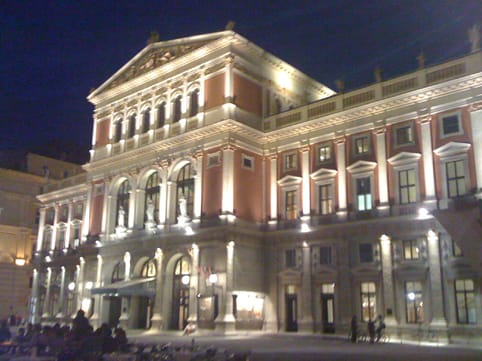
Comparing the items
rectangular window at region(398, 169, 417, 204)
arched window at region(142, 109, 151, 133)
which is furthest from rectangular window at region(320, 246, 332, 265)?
arched window at region(142, 109, 151, 133)

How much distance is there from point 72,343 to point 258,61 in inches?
1149

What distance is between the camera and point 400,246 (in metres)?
32.4

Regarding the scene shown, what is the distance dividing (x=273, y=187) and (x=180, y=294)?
10.1 meters

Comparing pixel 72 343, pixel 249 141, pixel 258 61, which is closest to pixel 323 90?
pixel 258 61

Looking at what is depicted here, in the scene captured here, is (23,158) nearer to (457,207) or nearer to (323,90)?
(323,90)

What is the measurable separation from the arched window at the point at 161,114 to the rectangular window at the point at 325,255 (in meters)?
16.7

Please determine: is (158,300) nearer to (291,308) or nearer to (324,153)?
(291,308)

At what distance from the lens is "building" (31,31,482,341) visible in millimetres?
31406

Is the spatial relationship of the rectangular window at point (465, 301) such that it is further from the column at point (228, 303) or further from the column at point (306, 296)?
the column at point (228, 303)

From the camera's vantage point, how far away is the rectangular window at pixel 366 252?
33.8 m

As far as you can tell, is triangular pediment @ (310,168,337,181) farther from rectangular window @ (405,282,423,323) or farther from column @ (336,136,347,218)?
rectangular window @ (405,282,423,323)

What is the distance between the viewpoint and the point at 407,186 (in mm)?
33156

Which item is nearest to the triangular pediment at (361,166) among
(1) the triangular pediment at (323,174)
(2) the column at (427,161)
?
(1) the triangular pediment at (323,174)

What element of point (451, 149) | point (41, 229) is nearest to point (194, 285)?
point (451, 149)
